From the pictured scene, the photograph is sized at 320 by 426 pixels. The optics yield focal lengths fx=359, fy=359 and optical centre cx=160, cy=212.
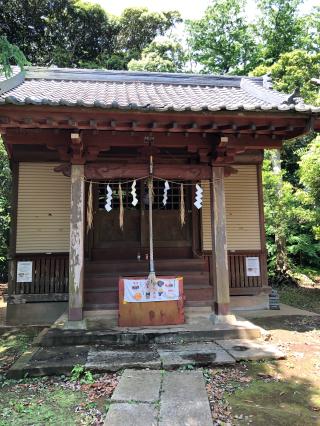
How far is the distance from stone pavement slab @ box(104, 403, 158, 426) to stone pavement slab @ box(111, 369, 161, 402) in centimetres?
14

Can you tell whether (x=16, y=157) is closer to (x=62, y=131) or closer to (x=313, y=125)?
(x=62, y=131)

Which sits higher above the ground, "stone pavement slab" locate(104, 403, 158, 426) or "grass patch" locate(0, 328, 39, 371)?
"grass patch" locate(0, 328, 39, 371)

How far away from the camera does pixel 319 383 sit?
14.2ft

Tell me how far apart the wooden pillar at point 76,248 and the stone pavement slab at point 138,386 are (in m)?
2.02

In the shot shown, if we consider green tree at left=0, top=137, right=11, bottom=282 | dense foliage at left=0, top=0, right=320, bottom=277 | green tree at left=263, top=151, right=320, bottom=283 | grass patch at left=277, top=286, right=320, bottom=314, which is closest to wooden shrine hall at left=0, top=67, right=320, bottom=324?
grass patch at left=277, top=286, right=320, bottom=314

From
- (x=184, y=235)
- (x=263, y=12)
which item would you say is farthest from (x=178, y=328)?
(x=263, y=12)

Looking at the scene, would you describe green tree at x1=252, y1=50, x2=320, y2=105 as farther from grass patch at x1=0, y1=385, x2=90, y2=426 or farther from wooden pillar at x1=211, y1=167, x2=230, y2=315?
grass patch at x1=0, y1=385, x2=90, y2=426

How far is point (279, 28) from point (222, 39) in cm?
424

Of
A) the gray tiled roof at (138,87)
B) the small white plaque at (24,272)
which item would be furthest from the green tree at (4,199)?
the small white plaque at (24,272)

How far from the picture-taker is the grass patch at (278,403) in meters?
3.47

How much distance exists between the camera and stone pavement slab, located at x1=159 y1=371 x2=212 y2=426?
3285 millimetres

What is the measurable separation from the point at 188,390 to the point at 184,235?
4986mm

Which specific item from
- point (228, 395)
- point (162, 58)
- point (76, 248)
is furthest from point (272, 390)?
point (162, 58)

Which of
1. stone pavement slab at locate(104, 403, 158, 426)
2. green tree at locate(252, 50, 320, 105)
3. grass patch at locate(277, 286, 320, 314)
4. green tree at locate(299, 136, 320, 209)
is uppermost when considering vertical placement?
green tree at locate(252, 50, 320, 105)
